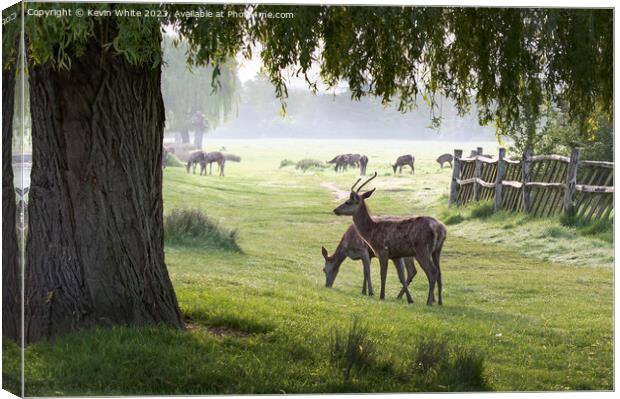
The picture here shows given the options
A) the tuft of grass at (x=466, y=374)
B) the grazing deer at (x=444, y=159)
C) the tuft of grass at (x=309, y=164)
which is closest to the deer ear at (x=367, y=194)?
the tuft of grass at (x=309, y=164)

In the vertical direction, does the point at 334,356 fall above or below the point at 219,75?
below

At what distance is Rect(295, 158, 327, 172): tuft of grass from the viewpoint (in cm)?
909

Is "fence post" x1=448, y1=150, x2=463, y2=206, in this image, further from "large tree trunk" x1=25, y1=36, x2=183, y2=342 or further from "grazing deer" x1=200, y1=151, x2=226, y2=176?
"large tree trunk" x1=25, y1=36, x2=183, y2=342

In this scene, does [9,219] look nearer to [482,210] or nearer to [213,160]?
[213,160]

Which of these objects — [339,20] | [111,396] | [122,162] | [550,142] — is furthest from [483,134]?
[111,396]

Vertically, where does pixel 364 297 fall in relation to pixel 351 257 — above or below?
below

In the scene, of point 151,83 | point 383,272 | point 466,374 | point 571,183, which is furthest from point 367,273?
point 151,83

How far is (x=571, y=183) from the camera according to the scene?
938cm

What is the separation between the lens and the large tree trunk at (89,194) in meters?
8.26

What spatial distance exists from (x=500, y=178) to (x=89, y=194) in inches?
144

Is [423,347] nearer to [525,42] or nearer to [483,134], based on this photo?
[483,134]

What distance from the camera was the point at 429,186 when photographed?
29.8ft

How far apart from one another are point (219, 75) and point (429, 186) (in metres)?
2.08

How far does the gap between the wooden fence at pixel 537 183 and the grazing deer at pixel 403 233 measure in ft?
1.13
